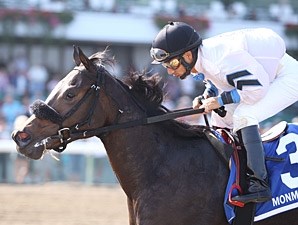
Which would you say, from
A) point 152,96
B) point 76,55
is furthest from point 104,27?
point 76,55

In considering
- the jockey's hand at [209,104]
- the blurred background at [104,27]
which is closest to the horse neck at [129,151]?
the jockey's hand at [209,104]

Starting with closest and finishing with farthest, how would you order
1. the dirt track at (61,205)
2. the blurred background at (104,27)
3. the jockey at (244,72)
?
the jockey at (244,72)
the dirt track at (61,205)
the blurred background at (104,27)

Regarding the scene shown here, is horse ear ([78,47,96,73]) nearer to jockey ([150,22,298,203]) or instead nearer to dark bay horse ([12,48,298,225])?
dark bay horse ([12,48,298,225])

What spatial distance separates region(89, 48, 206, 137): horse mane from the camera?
17.7 ft

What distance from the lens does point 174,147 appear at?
17.5 ft

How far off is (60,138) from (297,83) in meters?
1.66

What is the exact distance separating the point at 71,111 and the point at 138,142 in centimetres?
52

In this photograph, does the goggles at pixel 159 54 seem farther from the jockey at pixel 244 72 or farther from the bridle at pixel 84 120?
the bridle at pixel 84 120

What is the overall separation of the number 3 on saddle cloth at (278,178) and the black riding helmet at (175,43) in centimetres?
80

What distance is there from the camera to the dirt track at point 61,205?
32.0 ft

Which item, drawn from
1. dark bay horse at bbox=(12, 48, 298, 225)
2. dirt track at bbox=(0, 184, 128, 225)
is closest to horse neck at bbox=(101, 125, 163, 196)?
dark bay horse at bbox=(12, 48, 298, 225)

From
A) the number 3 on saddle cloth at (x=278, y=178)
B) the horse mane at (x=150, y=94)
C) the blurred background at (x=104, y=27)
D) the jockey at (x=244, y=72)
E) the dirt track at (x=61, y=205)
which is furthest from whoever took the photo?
the blurred background at (x=104, y=27)

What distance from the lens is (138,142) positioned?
529 centimetres

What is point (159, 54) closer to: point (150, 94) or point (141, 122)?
point (150, 94)
